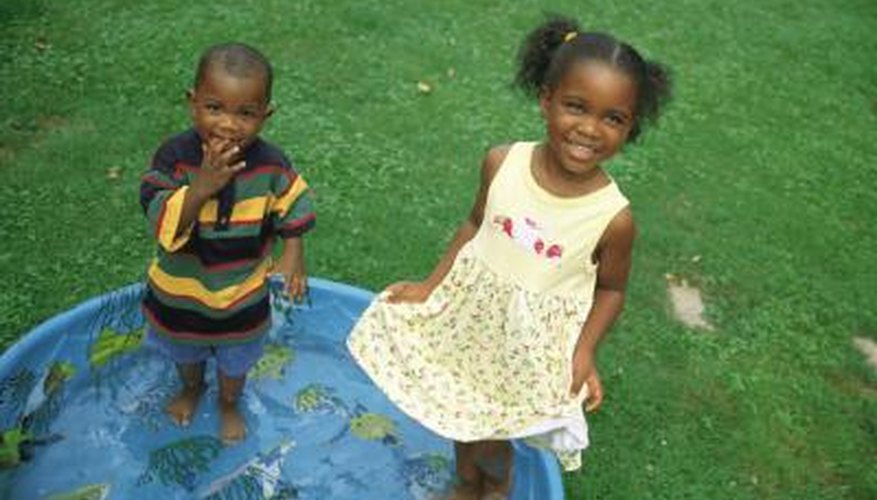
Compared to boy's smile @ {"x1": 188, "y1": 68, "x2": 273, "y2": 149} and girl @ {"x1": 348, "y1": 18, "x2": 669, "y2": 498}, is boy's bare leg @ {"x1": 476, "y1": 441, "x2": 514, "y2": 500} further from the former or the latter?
boy's smile @ {"x1": 188, "y1": 68, "x2": 273, "y2": 149}

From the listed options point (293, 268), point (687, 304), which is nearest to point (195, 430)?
point (293, 268)

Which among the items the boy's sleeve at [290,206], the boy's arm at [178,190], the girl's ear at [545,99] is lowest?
the boy's sleeve at [290,206]

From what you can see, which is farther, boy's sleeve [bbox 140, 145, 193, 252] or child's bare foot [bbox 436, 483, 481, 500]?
child's bare foot [bbox 436, 483, 481, 500]

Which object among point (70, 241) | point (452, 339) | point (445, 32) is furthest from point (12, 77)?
point (452, 339)

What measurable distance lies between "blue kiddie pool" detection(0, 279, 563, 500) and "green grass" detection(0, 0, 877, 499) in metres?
0.39

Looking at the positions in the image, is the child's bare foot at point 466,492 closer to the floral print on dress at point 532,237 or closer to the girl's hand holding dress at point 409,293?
the girl's hand holding dress at point 409,293

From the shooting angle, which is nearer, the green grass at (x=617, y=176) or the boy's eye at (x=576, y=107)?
the boy's eye at (x=576, y=107)

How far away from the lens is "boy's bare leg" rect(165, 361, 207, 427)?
11.3 ft

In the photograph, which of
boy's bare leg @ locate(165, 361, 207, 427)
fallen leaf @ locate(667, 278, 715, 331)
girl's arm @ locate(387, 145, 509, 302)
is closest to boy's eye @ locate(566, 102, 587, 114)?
girl's arm @ locate(387, 145, 509, 302)

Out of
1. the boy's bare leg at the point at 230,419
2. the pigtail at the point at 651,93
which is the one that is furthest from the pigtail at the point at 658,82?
the boy's bare leg at the point at 230,419

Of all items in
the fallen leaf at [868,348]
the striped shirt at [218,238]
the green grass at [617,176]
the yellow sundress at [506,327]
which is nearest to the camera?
the yellow sundress at [506,327]

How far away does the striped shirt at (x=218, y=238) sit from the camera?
2656mm

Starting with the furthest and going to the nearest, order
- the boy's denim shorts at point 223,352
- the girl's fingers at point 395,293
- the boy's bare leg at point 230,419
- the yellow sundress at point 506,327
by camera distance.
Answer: the boy's bare leg at point 230,419
the boy's denim shorts at point 223,352
the girl's fingers at point 395,293
the yellow sundress at point 506,327

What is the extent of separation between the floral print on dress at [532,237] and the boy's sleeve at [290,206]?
0.59 metres
